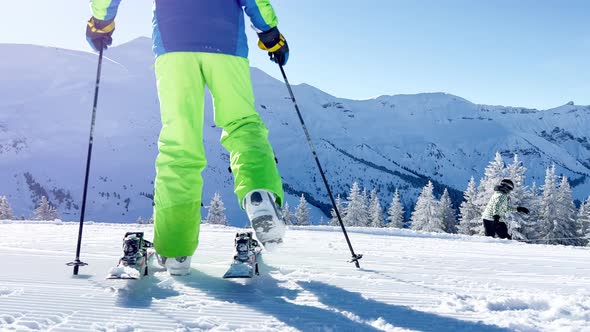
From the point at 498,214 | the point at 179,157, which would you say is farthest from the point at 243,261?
the point at 498,214

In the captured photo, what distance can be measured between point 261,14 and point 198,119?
92 centimetres

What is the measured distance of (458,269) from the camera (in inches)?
137

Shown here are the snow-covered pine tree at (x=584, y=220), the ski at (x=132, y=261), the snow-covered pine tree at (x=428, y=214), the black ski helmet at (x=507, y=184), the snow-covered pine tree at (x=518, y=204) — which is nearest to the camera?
the ski at (x=132, y=261)

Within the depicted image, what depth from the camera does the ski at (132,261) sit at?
99.2 inches

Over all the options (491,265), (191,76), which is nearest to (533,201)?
(491,265)

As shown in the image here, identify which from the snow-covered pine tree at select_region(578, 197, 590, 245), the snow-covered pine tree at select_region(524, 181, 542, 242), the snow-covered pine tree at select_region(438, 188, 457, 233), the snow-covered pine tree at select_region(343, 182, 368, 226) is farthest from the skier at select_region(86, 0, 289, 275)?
the snow-covered pine tree at select_region(343, 182, 368, 226)

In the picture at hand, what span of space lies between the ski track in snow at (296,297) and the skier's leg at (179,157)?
268mm

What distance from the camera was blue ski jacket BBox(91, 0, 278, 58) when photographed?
10.2ft

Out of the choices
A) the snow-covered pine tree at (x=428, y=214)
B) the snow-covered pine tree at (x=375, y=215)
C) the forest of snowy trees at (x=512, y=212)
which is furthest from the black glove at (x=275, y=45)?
the snow-covered pine tree at (x=375, y=215)

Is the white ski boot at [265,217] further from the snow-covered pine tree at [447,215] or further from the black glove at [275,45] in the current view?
the snow-covered pine tree at [447,215]

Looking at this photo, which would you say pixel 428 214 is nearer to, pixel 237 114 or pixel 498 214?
pixel 498 214

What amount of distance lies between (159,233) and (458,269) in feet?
7.35

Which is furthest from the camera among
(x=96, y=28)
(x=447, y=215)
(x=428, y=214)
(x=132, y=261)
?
(x=447, y=215)

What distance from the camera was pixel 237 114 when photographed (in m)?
3.14
